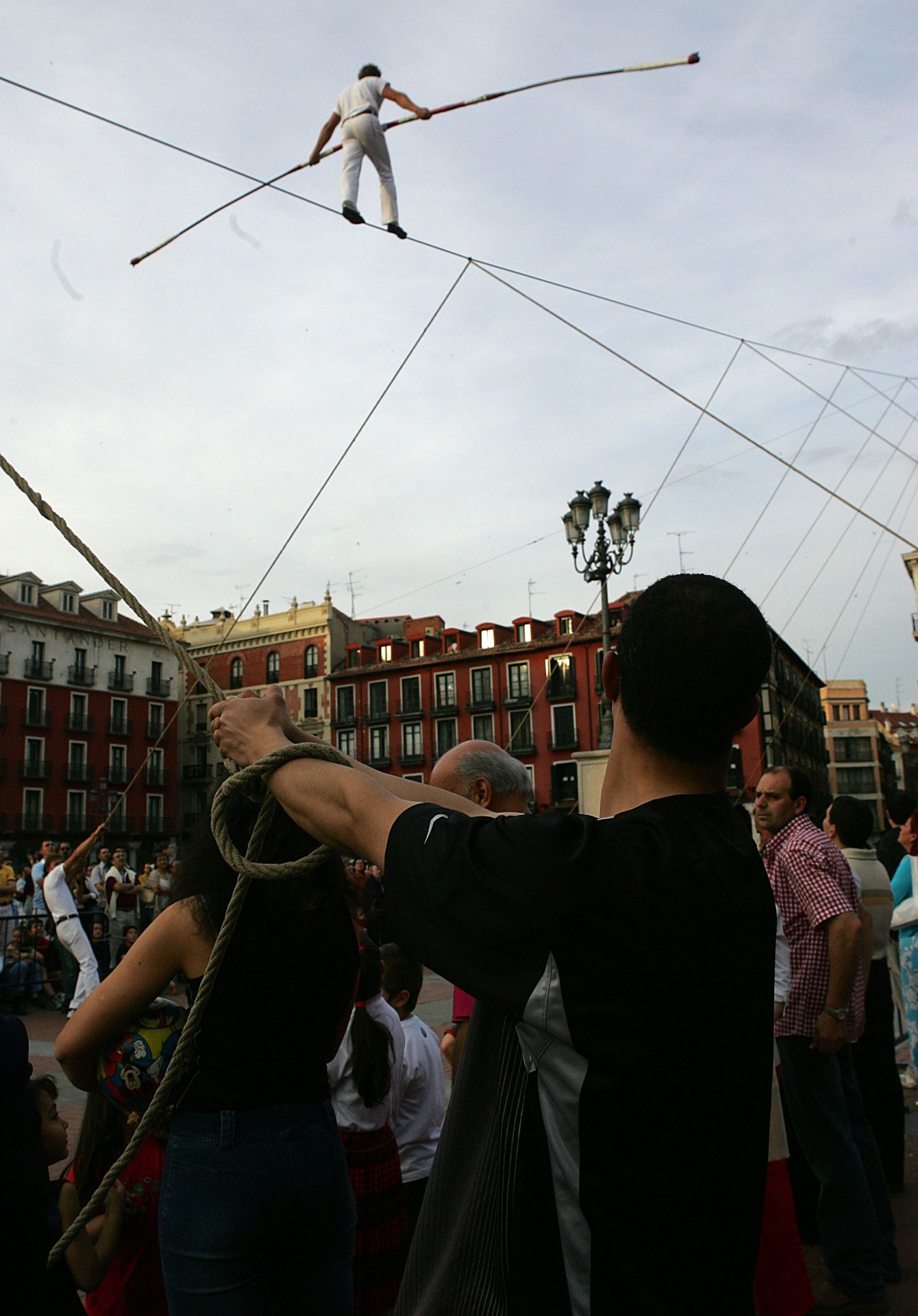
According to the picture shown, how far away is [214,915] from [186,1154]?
460mm

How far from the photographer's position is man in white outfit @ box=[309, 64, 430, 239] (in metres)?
6.30

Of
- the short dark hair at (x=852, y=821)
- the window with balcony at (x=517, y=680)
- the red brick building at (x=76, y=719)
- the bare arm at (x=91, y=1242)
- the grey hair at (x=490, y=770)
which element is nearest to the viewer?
the bare arm at (x=91, y=1242)

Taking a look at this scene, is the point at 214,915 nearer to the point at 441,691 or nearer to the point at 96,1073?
the point at 96,1073

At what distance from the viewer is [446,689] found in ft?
155

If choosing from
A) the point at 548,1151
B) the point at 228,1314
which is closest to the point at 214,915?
the point at 228,1314

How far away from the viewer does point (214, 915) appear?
6.76ft

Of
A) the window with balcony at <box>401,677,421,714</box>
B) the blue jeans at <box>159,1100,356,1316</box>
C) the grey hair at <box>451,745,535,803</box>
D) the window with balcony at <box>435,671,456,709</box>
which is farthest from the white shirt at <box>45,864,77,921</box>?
the window with balcony at <box>401,677,421,714</box>

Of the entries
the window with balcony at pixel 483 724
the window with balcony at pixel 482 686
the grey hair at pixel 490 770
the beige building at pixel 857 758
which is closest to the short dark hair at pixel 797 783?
the grey hair at pixel 490 770

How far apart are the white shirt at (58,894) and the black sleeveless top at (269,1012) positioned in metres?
7.88

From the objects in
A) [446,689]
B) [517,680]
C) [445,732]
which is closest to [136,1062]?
[517,680]

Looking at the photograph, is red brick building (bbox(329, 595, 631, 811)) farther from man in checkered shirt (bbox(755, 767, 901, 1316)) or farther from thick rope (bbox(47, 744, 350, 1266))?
thick rope (bbox(47, 744, 350, 1266))

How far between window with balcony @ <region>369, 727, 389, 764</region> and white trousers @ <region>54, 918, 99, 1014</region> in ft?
126

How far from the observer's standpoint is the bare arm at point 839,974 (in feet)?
12.6

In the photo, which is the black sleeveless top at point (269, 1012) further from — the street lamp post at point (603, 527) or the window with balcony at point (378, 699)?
the window with balcony at point (378, 699)
